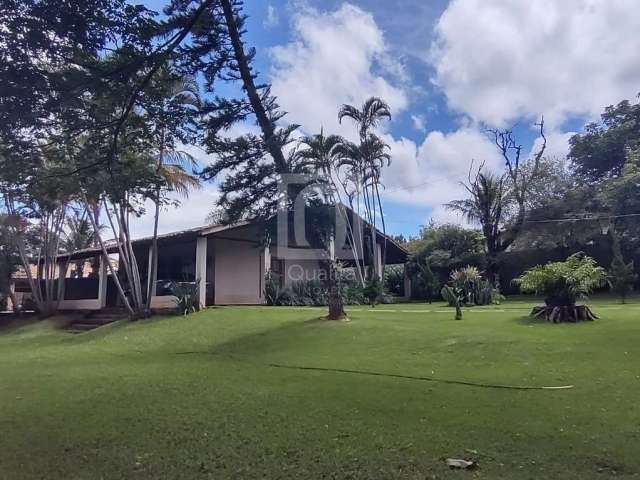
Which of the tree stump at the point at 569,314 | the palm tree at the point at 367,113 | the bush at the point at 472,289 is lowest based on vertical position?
the tree stump at the point at 569,314

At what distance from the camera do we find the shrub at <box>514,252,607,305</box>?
10.2 meters

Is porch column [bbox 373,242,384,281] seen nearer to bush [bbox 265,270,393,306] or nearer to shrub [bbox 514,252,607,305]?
bush [bbox 265,270,393,306]

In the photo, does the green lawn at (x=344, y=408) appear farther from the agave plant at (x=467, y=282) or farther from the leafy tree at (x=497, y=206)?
the leafy tree at (x=497, y=206)

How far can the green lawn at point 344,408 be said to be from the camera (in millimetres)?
4102

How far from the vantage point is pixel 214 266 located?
19875mm

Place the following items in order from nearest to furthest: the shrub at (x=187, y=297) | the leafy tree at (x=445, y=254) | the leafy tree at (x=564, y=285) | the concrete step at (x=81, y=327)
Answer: the leafy tree at (x=564, y=285) → the shrub at (x=187, y=297) → the concrete step at (x=81, y=327) → the leafy tree at (x=445, y=254)

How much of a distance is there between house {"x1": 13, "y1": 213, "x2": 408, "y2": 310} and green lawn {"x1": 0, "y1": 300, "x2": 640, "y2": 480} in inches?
305

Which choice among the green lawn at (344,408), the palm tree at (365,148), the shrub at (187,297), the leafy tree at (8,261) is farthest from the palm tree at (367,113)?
the leafy tree at (8,261)

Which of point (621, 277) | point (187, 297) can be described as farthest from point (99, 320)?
point (621, 277)

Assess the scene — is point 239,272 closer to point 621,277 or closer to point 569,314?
point 569,314

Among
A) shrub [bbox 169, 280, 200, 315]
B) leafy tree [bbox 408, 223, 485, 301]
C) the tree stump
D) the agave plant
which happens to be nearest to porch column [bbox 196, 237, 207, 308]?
shrub [bbox 169, 280, 200, 315]

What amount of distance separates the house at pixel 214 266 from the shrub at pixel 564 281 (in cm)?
962

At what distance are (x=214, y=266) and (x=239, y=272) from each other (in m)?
1.04

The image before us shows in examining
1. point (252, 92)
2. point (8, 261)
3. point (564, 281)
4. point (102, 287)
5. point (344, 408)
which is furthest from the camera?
point (8, 261)
